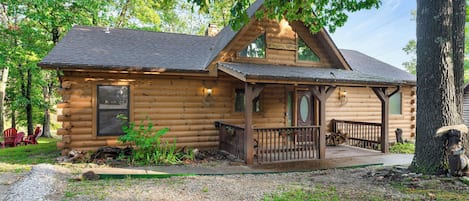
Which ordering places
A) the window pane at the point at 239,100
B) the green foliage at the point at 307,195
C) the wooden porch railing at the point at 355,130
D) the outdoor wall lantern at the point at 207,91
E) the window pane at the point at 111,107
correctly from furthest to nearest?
1. the wooden porch railing at the point at 355,130
2. the window pane at the point at 239,100
3. the outdoor wall lantern at the point at 207,91
4. the window pane at the point at 111,107
5. the green foliage at the point at 307,195

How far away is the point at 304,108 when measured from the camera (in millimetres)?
10344

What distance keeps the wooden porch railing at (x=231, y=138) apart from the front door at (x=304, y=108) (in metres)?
3.00

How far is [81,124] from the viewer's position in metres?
7.52

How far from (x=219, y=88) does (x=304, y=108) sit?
3.43 m

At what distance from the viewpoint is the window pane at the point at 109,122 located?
306 inches

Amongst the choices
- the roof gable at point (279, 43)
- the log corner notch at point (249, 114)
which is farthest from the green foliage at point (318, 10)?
the log corner notch at point (249, 114)

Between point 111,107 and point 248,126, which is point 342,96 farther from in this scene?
point 111,107

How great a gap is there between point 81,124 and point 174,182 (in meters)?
3.81

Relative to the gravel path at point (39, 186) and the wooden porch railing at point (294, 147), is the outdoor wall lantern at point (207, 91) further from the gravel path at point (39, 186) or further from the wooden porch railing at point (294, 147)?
the gravel path at point (39, 186)

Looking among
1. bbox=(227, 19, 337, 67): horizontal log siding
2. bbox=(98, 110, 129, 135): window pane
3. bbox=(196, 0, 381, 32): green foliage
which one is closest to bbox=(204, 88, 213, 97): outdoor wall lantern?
bbox=(227, 19, 337, 67): horizontal log siding

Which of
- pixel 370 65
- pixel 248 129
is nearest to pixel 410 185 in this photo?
pixel 248 129

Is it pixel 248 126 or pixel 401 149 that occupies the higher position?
pixel 248 126

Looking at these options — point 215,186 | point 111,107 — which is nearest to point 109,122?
point 111,107

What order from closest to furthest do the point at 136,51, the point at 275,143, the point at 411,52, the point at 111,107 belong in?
1. the point at 111,107
2. the point at 275,143
3. the point at 136,51
4. the point at 411,52
